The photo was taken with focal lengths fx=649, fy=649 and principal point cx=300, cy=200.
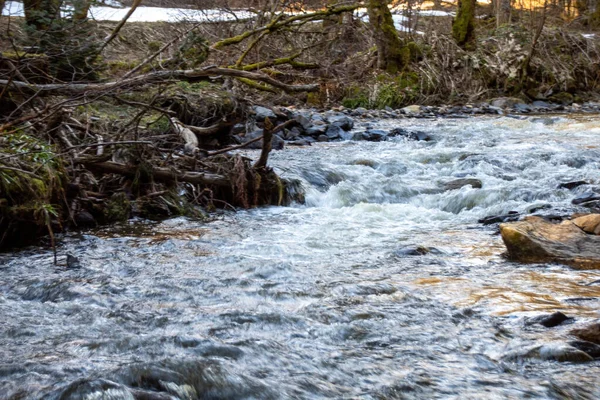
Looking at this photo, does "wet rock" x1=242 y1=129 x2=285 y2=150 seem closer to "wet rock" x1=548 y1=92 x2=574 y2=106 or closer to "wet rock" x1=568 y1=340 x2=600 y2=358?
"wet rock" x1=568 y1=340 x2=600 y2=358

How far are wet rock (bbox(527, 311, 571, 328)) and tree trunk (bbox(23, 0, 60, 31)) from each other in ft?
14.2

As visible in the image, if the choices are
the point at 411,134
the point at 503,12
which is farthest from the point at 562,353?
the point at 503,12

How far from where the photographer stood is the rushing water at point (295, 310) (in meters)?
2.44

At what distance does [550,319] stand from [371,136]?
8.12 m

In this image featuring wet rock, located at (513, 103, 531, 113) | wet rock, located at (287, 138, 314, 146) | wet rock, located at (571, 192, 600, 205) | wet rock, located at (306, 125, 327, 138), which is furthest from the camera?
wet rock, located at (513, 103, 531, 113)

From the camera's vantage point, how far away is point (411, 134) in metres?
10.9

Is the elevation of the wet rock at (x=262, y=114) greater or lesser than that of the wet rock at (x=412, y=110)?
greater

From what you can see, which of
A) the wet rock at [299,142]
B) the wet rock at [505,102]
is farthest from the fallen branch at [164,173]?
the wet rock at [505,102]

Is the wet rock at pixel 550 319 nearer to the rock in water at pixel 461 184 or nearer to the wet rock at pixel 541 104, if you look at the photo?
the rock in water at pixel 461 184

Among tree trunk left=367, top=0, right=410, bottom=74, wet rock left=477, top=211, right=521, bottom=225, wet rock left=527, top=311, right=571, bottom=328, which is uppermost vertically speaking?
tree trunk left=367, top=0, right=410, bottom=74

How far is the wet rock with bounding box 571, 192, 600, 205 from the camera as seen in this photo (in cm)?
596

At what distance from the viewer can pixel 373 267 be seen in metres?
4.12

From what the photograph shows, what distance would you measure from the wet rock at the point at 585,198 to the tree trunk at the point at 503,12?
1433 cm

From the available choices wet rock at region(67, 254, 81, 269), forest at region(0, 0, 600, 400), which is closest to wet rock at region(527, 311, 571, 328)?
forest at region(0, 0, 600, 400)
